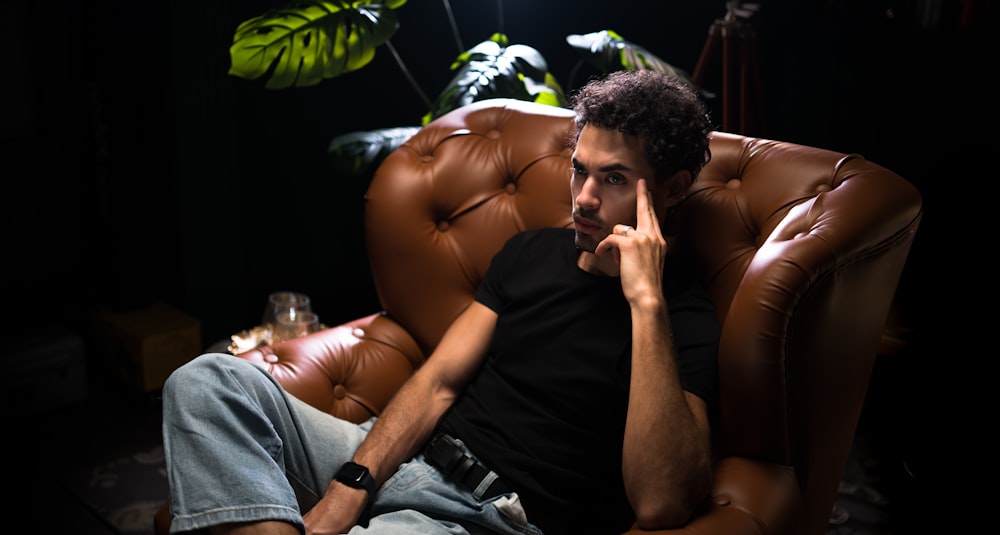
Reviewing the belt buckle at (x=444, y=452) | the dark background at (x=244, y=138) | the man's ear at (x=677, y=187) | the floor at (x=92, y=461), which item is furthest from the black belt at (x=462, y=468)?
the dark background at (x=244, y=138)

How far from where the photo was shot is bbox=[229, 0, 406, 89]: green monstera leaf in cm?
238

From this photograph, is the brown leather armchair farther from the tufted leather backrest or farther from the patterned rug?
the patterned rug

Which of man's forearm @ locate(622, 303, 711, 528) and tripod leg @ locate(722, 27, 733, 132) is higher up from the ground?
→ tripod leg @ locate(722, 27, 733, 132)

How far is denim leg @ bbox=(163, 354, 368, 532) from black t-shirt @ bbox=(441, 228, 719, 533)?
28cm

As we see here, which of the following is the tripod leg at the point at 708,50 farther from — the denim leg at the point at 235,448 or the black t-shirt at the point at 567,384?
the denim leg at the point at 235,448

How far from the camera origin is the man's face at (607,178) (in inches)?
68.6

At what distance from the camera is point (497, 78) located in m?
2.63

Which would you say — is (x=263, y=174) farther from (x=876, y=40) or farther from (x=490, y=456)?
(x=876, y=40)

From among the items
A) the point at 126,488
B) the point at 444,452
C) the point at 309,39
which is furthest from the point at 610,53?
the point at 126,488

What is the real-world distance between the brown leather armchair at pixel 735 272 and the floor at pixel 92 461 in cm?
71

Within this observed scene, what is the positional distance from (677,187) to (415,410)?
2.06ft

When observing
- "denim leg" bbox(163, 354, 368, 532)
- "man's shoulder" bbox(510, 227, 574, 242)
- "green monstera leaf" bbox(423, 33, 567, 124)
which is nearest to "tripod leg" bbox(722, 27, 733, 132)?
"green monstera leaf" bbox(423, 33, 567, 124)

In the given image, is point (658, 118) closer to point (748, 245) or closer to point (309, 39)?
point (748, 245)

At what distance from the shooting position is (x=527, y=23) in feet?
12.1
